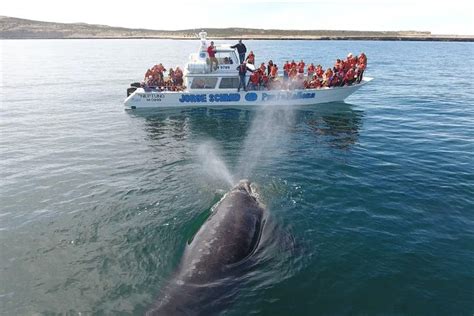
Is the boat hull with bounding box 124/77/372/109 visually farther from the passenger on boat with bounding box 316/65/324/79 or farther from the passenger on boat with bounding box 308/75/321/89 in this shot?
the passenger on boat with bounding box 316/65/324/79

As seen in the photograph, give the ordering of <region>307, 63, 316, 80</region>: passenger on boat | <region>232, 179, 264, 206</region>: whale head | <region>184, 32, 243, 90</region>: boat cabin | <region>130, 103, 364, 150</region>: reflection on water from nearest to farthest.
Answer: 1. <region>232, 179, 264, 206</region>: whale head
2. <region>130, 103, 364, 150</region>: reflection on water
3. <region>184, 32, 243, 90</region>: boat cabin
4. <region>307, 63, 316, 80</region>: passenger on boat

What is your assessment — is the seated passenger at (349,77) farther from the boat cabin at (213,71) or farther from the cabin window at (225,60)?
the cabin window at (225,60)

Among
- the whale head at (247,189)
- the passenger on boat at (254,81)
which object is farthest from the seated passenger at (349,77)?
the whale head at (247,189)

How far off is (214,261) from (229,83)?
69.4 ft

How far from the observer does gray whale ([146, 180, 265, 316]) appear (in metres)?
7.25

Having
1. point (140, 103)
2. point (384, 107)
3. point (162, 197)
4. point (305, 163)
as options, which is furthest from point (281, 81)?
point (162, 197)

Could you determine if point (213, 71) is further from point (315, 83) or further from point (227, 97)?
point (315, 83)

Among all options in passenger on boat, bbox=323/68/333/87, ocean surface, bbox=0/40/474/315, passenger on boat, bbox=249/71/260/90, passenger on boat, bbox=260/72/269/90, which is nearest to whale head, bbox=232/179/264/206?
ocean surface, bbox=0/40/474/315

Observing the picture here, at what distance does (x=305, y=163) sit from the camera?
16281mm

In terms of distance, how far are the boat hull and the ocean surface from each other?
255 cm

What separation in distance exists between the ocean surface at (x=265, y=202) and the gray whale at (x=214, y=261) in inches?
18.5

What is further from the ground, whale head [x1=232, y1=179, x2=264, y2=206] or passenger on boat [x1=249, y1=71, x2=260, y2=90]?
passenger on boat [x1=249, y1=71, x2=260, y2=90]

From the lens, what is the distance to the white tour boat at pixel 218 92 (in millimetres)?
27203

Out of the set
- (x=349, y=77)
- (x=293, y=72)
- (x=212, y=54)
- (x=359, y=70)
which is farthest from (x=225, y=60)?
(x=359, y=70)
